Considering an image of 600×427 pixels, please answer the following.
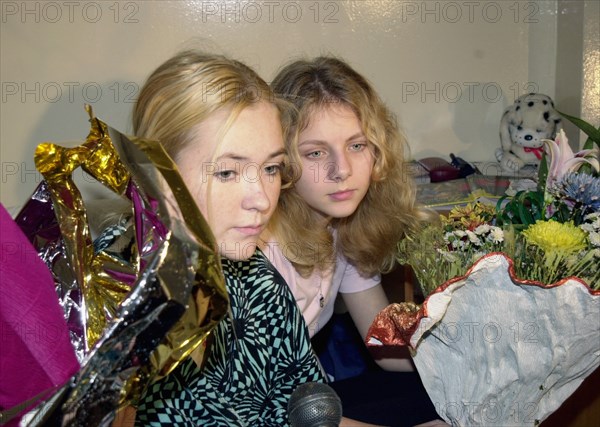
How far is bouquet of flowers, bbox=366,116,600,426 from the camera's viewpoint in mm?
975

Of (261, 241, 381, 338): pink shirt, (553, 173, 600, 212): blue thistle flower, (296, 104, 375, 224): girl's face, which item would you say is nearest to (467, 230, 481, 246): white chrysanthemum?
(553, 173, 600, 212): blue thistle flower

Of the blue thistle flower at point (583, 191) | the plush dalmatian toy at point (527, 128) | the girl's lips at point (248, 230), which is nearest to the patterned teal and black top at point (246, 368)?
the girl's lips at point (248, 230)

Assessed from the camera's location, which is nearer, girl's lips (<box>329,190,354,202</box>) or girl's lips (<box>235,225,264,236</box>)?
girl's lips (<box>235,225,264,236</box>)

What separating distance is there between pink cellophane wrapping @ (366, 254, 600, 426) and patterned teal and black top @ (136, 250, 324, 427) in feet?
0.42

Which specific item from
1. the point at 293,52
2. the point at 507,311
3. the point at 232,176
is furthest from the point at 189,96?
the point at 293,52

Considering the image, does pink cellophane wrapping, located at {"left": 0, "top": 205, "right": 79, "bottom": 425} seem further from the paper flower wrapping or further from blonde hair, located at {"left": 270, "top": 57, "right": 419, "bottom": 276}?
blonde hair, located at {"left": 270, "top": 57, "right": 419, "bottom": 276}

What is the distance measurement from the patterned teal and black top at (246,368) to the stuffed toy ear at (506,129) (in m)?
0.95

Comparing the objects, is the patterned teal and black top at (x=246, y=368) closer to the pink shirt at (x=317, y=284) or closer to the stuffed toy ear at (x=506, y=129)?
the pink shirt at (x=317, y=284)

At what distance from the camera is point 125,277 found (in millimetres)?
879

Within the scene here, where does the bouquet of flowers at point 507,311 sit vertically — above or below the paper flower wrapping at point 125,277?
below

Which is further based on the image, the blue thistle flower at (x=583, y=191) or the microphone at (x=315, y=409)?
the blue thistle flower at (x=583, y=191)

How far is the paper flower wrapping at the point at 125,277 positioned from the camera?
2.12ft

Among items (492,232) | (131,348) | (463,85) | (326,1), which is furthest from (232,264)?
(463,85)

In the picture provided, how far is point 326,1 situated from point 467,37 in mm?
408
